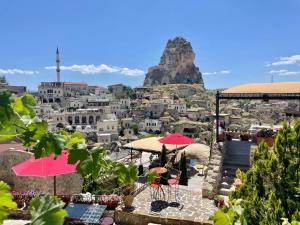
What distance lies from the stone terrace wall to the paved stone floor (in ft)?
1.21

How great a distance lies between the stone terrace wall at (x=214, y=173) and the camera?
466 inches

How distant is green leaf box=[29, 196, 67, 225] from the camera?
108 cm

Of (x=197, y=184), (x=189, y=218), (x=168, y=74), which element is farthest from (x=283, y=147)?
(x=168, y=74)

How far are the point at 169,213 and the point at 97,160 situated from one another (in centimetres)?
944

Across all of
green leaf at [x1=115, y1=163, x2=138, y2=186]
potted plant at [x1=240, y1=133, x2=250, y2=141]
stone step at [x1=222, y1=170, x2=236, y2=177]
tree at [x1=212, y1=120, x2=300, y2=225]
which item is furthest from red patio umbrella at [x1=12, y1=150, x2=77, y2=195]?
potted plant at [x1=240, y1=133, x2=250, y2=141]

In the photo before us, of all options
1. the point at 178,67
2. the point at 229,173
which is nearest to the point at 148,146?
the point at 229,173

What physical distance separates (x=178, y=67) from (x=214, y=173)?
15777 cm

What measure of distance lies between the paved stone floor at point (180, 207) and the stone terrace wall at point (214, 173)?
368 mm

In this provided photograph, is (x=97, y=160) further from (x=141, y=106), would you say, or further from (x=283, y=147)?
(x=141, y=106)

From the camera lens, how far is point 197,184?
14961 millimetres

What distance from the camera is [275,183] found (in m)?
4.96

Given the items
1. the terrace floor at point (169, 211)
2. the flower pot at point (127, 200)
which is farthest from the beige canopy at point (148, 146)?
the flower pot at point (127, 200)

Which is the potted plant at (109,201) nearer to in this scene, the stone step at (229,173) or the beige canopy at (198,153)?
the stone step at (229,173)

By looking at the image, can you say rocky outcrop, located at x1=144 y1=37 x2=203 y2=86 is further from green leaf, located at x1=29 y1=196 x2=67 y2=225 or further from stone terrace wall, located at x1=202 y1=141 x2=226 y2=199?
green leaf, located at x1=29 y1=196 x2=67 y2=225
